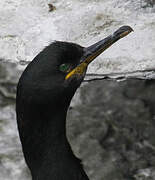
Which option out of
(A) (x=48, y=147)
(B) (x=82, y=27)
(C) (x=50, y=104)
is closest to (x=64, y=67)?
(C) (x=50, y=104)

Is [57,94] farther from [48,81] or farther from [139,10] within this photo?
[139,10]

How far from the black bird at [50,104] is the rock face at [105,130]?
3.51 feet

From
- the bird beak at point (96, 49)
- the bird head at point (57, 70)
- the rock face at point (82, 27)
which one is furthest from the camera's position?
the rock face at point (82, 27)

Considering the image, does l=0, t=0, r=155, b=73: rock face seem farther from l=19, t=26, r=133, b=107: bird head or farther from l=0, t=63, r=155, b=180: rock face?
l=19, t=26, r=133, b=107: bird head

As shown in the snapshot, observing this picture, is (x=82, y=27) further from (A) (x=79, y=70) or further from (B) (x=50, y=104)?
(B) (x=50, y=104)

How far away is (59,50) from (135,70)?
170cm

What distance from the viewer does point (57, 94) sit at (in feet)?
10.3

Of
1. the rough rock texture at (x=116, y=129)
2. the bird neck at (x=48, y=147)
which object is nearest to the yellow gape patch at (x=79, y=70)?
the bird neck at (x=48, y=147)

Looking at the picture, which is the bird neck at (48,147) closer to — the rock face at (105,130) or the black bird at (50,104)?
the black bird at (50,104)

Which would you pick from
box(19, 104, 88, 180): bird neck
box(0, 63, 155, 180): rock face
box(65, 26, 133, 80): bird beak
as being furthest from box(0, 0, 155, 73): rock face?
box(19, 104, 88, 180): bird neck

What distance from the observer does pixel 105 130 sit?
15.5 feet

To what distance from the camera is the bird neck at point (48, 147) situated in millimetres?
3182

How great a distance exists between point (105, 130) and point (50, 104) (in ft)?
5.46

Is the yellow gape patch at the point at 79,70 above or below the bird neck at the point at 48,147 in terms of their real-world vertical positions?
above
